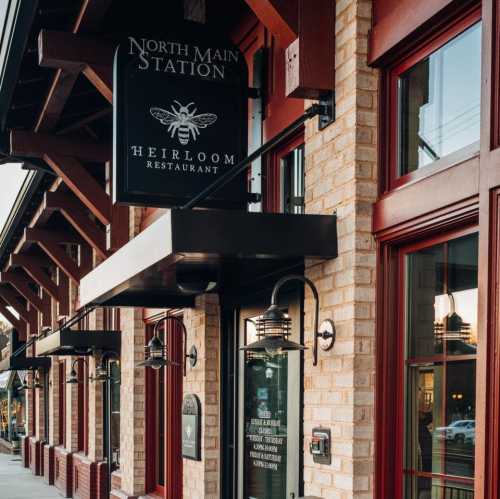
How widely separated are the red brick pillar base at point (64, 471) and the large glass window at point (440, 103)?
39.8ft

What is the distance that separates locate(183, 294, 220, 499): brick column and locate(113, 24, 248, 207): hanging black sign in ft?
4.96

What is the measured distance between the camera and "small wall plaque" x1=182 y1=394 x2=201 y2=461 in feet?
24.7

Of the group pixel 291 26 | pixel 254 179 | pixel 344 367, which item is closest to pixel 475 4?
pixel 291 26

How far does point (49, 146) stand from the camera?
10.1 meters

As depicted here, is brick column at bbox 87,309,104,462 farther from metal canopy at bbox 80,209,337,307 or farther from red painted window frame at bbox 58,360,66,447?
metal canopy at bbox 80,209,337,307

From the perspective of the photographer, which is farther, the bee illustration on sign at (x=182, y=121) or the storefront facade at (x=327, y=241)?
the bee illustration on sign at (x=182, y=121)

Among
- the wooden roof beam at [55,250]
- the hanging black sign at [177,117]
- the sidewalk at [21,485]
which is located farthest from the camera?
the sidewalk at [21,485]

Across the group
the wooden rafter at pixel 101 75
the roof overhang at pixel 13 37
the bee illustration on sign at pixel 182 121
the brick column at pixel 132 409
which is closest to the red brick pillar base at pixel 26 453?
the brick column at pixel 132 409

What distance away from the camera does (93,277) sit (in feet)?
22.3

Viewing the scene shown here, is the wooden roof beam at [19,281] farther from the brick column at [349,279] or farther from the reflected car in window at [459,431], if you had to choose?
the reflected car in window at [459,431]

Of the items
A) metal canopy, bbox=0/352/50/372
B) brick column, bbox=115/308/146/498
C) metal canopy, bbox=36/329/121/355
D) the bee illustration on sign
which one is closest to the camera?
the bee illustration on sign

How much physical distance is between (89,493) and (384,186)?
963 cm

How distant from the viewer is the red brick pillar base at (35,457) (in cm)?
1997

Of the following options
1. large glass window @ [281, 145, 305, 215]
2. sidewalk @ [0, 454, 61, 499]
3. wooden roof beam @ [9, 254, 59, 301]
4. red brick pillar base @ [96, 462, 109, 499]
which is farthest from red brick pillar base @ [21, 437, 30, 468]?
large glass window @ [281, 145, 305, 215]
